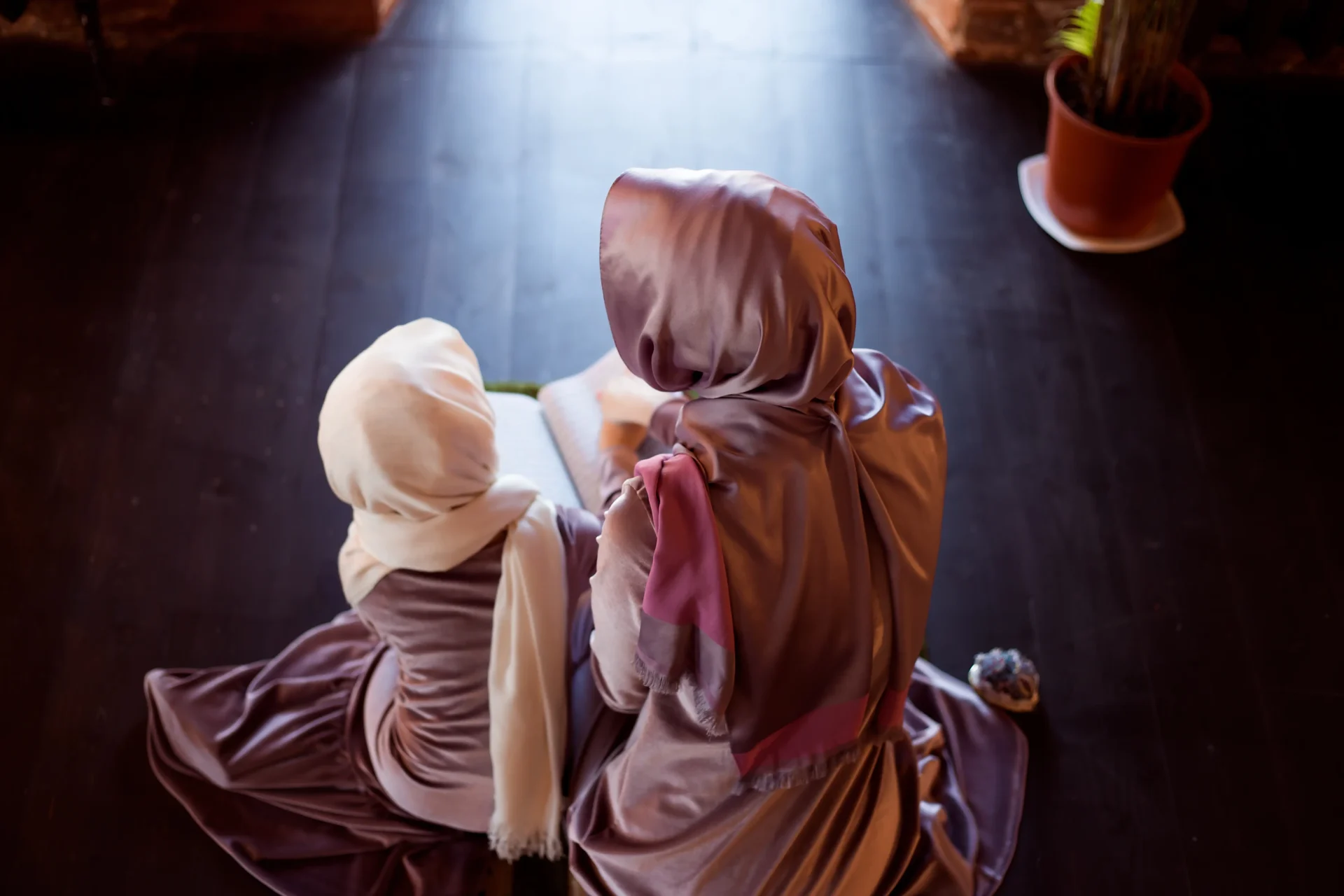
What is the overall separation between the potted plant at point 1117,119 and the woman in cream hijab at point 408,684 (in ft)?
5.08

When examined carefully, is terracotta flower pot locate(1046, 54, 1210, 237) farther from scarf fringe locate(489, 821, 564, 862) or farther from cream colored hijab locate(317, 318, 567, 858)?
scarf fringe locate(489, 821, 564, 862)

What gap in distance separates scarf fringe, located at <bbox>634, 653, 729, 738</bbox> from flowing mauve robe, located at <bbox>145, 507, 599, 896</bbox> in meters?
0.35

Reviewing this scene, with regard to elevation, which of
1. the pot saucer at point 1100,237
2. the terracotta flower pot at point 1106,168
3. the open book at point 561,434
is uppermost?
the terracotta flower pot at point 1106,168

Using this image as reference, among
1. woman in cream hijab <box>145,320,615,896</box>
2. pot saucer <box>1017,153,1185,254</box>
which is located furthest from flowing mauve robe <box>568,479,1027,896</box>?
pot saucer <box>1017,153,1185,254</box>

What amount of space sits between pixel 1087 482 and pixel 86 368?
2.08m

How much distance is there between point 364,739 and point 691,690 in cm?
73

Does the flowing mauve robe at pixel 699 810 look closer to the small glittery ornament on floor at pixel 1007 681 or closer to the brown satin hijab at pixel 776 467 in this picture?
the brown satin hijab at pixel 776 467

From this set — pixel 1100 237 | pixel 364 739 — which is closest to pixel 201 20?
pixel 364 739

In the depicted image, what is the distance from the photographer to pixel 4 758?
196 centimetres

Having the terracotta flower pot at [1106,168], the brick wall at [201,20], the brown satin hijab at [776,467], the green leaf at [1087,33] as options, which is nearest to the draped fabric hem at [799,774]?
the brown satin hijab at [776,467]

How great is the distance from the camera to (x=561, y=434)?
2.13m

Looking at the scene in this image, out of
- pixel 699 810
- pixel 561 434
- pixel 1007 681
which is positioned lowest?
pixel 1007 681

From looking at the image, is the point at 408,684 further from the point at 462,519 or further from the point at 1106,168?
the point at 1106,168

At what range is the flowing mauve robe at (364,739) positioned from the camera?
160 cm
